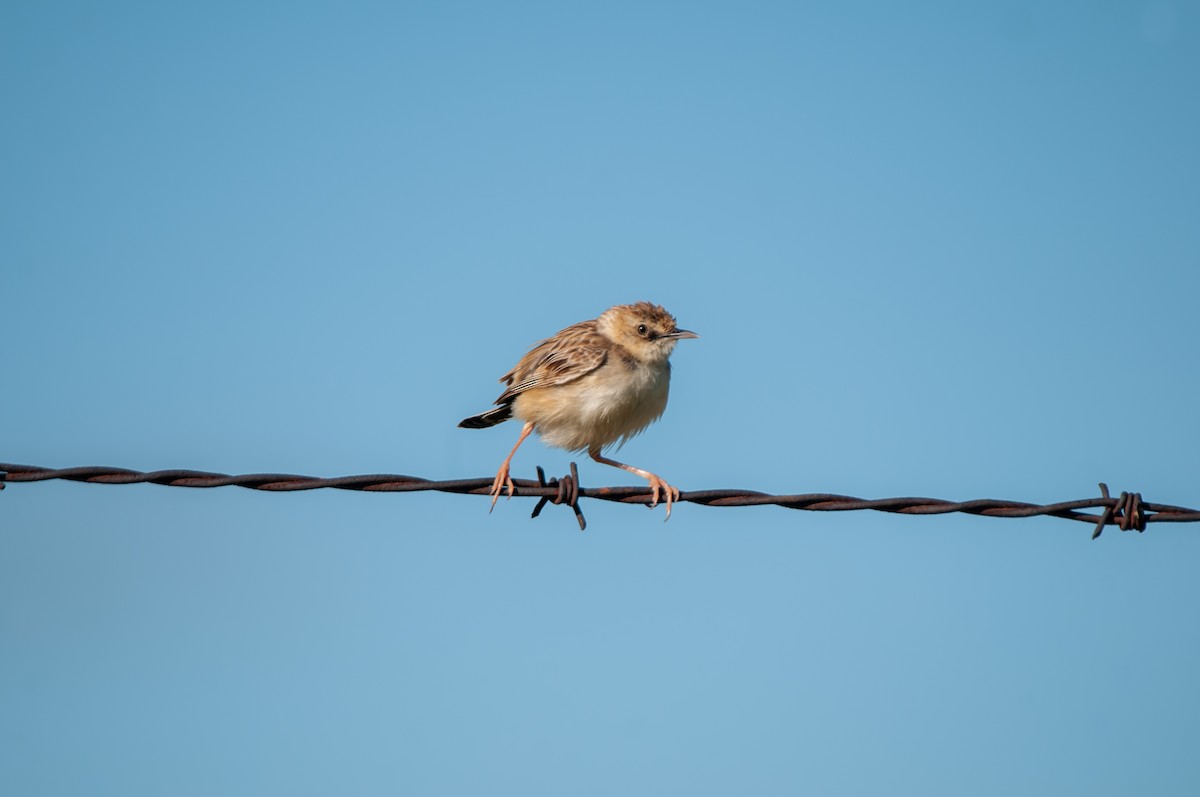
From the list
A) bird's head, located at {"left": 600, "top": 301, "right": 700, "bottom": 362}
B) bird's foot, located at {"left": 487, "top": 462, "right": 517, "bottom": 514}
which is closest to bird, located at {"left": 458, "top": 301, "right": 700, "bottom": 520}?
bird's head, located at {"left": 600, "top": 301, "right": 700, "bottom": 362}

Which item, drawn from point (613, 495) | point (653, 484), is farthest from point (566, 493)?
point (653, 484)

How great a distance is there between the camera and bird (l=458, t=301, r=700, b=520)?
9273mm

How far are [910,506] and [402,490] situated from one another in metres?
2.44

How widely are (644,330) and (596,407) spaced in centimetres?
96

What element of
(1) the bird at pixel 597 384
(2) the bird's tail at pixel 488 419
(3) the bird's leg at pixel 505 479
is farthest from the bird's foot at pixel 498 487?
(2) the bird's tail at pixel 488 419

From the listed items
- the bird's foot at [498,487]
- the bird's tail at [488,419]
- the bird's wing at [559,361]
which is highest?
the bird's wing at [559,361]

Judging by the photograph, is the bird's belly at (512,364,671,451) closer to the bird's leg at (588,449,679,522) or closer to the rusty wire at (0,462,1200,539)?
the bird's leg at (588,449,679,522)

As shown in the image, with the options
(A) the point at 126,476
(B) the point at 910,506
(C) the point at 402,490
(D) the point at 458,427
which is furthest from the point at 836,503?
(D) the point at 458,427

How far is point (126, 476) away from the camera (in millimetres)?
5473

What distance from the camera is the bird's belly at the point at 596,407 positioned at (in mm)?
9242

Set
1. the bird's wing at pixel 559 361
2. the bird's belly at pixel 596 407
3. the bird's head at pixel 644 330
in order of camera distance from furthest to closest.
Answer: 1. the bird's head at pixel 644 330
2. the bird's wing at pixel 559 361
3. the bird's belly at pixel 596 407

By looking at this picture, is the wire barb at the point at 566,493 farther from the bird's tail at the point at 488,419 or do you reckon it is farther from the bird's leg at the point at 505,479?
the bird's tail at the point at 488,419

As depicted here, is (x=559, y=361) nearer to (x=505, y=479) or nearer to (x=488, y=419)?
(x=488, y=419)

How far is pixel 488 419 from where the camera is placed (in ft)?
32.7
